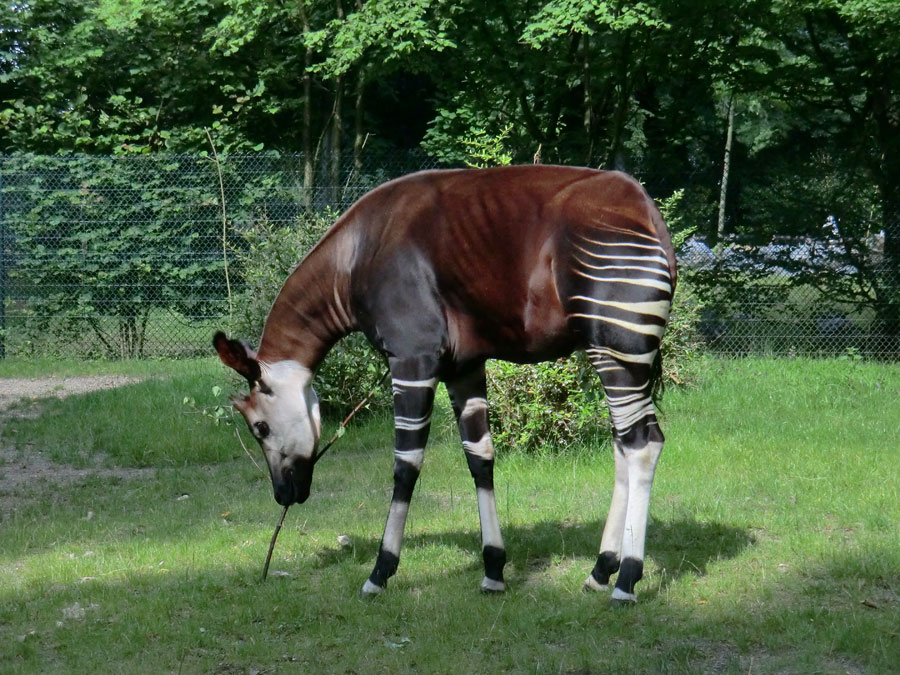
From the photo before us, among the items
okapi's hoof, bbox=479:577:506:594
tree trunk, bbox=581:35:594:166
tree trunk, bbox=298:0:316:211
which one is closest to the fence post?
tree trunk, bbox=298:0:316:211

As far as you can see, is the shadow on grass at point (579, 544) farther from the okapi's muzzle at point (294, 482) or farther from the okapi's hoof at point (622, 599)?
the okapi's muzzle at point (294, 482)

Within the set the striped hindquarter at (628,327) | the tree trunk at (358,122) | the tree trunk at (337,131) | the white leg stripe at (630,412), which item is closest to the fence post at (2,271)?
the tree trunk at (337,131)

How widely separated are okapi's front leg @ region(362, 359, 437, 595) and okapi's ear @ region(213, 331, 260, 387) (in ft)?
2.14

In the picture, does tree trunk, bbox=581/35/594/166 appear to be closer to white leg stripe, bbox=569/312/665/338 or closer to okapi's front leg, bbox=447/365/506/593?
okapi's front leg, bbox=447/365/506/593

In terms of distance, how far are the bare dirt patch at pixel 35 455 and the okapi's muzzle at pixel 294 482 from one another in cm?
258

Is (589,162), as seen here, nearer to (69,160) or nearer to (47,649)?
(69,160)

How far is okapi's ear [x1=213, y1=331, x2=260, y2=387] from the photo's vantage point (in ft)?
15.1

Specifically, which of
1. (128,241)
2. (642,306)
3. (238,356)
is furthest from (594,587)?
(128,241)

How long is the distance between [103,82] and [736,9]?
9297 millimetres

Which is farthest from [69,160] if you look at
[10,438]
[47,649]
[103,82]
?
[47,649]

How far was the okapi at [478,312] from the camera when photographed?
4.34 metres

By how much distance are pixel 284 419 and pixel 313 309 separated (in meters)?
0.52

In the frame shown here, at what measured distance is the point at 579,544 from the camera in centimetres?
542

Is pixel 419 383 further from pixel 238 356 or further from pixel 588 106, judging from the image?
pixel 588 106
